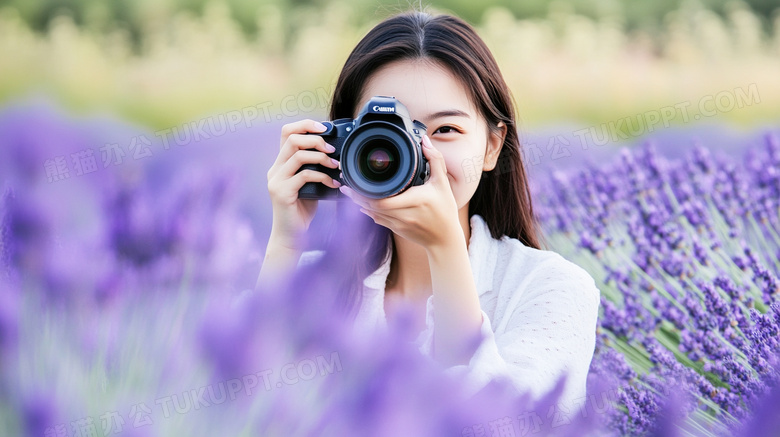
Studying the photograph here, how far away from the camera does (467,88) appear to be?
2.54 feet

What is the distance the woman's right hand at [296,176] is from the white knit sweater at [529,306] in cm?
4

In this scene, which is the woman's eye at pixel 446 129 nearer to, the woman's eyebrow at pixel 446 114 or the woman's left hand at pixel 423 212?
the woman's eyebrow at pixel 446 114

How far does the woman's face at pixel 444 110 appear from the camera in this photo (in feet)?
2.28

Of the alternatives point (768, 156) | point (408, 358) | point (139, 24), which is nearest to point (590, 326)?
point (768, 156)

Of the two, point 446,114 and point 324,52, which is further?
point 324,52

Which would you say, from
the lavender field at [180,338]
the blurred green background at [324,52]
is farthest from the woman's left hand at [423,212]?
the blurred green background at [324,52]

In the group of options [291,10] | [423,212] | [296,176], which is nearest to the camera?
[423,212]

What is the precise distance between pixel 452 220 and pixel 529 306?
0.17m

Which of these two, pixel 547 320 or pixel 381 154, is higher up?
pixel 381 154

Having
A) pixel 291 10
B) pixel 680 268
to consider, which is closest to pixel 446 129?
pixel 680 268

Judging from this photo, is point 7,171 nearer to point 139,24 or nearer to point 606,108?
point 606,108

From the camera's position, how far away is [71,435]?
195mm

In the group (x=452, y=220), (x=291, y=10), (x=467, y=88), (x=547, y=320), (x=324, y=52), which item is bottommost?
(x=547, y=320)

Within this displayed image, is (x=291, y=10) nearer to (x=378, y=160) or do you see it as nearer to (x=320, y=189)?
(x=320, y=189)
